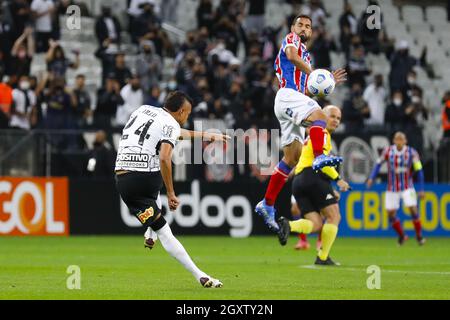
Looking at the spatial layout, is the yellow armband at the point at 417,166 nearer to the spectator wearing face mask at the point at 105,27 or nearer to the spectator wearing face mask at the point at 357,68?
the spectator wearing face mask at the point at 357,68

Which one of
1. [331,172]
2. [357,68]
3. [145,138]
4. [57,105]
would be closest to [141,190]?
[145,138]

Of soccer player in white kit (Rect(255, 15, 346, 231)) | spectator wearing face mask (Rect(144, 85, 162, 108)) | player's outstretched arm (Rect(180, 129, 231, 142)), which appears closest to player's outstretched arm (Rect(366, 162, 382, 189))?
spectator wearing face mask (Rect(144, 85, 162, 108))

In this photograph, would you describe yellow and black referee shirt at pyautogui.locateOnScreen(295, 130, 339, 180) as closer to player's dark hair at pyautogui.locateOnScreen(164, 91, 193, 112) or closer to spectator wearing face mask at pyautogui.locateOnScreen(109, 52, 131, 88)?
player's dark hair at pyautogui.locateOnScreen(164, 91, 193, 112)

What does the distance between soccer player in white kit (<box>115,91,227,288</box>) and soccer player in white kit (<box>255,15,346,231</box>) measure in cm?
258

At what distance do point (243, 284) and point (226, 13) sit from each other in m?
18.2

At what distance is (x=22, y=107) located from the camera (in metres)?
25.8

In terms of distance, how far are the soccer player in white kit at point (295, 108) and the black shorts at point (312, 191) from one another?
1.21 m

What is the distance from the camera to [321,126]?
15.0m

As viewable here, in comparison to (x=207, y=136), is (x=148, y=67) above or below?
above

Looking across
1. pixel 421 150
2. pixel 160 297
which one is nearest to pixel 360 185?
pixel 421 150

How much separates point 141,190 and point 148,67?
51.8ft

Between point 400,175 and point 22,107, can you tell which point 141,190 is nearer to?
point 400,175

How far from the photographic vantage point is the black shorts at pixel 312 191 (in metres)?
16.9

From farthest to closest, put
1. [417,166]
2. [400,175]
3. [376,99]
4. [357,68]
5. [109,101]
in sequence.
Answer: [357,68] < [376,99] < [109,101] < [400,175] < [417,166]
